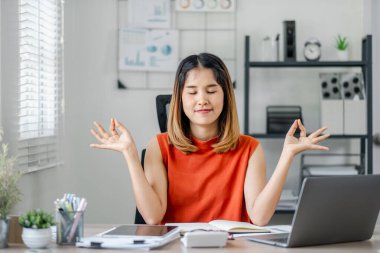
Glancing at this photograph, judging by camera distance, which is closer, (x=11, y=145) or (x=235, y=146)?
(x=235, y=146)

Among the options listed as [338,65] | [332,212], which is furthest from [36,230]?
[338,65]

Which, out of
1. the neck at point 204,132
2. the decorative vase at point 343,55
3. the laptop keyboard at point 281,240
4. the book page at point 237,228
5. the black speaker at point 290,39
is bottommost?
the laptop keyboard at point 281,240

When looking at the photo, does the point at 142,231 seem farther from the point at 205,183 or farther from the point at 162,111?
the point at 162,111

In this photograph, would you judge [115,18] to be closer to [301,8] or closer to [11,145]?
[301,8]

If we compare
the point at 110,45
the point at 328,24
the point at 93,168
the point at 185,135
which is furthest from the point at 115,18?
the point at 185,135

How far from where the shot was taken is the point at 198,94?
2256mm

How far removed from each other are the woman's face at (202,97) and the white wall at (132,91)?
1.79 metres

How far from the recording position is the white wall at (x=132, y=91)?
4.07m

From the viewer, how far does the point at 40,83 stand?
3277mm

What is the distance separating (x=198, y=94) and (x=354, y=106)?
1849 mm

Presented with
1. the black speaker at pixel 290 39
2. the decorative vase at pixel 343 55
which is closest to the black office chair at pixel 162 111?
the black speaker at pixel 290 39

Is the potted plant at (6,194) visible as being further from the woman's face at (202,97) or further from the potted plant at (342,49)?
the potted plant at (342,49)

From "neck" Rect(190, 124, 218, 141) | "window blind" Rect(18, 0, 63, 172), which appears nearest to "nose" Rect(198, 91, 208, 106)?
"neck" Rect(190, 124, 218, 141)

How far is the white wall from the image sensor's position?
13.4 ft
